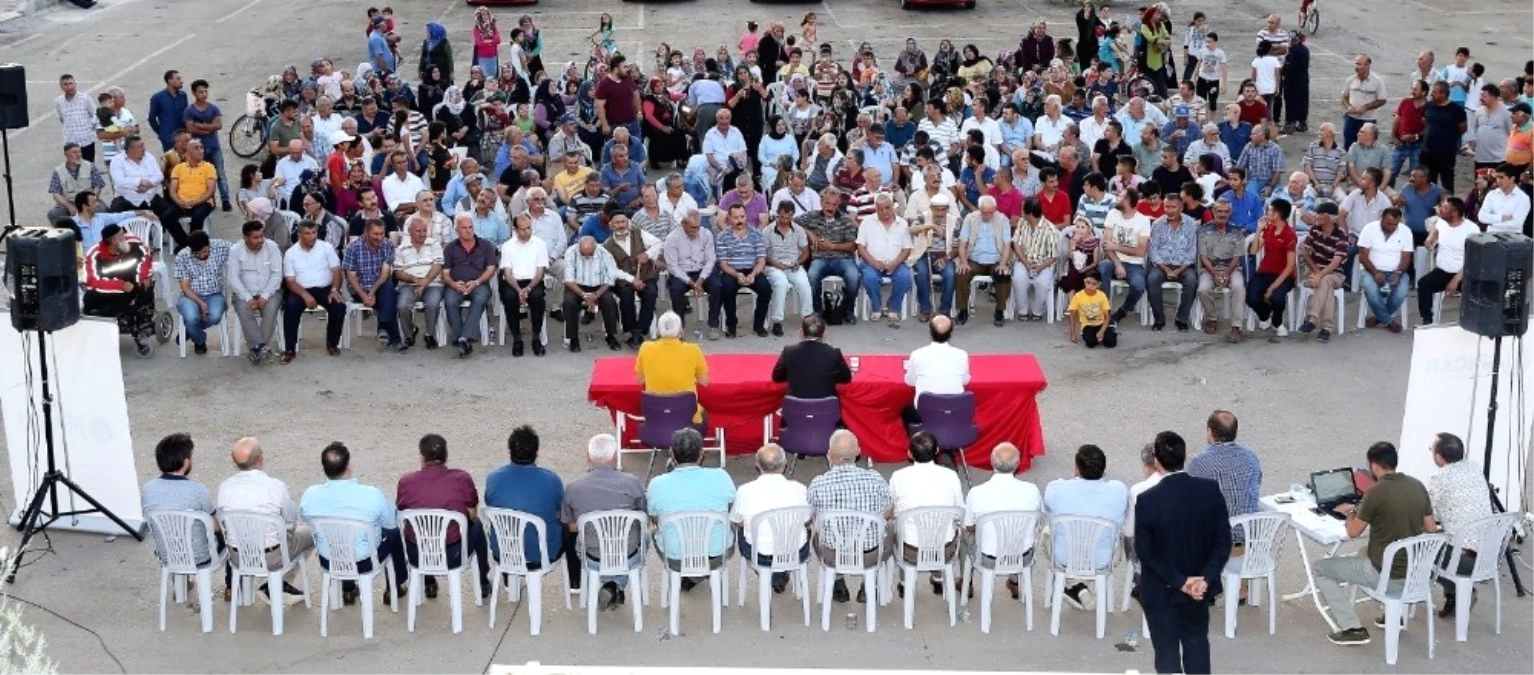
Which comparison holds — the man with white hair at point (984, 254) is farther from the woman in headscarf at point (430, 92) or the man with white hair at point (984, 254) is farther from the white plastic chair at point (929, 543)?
the woman in headscarf at point (430, 92)

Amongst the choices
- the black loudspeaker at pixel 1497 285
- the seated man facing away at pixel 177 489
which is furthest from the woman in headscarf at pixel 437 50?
the black loudspeaker at pixel 1497 285

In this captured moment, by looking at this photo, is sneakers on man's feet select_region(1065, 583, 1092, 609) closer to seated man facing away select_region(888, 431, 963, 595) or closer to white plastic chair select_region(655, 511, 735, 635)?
seated man facing away select_region(888, 431, 963, 595)

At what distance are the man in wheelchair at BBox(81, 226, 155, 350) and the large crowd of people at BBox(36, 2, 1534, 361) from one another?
73 mm

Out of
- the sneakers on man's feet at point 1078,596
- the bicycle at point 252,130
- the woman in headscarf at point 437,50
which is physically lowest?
the sneakers on man's feet at point 1078,596

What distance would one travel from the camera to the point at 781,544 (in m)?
10.2

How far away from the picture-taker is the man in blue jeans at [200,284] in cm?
1484

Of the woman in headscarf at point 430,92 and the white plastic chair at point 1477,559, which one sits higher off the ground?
the woman in headscarf at point 430,92

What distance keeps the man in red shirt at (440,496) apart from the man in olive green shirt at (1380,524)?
4499 mm

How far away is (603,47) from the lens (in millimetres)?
23625

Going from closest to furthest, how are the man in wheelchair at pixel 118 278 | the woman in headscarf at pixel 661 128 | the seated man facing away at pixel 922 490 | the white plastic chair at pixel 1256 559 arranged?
1. the white plastic chair at pixel 1256 559
2. the seated man facing away at pixel 922 490
3. the man in wheelchair at pixel 118 278
4. the woman in headscarf at pixel 661 128

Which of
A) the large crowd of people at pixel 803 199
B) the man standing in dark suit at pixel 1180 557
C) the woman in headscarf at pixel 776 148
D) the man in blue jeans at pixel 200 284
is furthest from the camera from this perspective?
the woman in headscarf at pixel 776 148

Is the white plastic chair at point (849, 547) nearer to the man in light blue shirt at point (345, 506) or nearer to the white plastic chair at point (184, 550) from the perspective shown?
the man in light blue shirt at point (345, 506)

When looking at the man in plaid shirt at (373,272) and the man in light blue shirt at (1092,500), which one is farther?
the man in plaid shirt at (373,272)

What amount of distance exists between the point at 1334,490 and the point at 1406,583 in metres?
0.78
